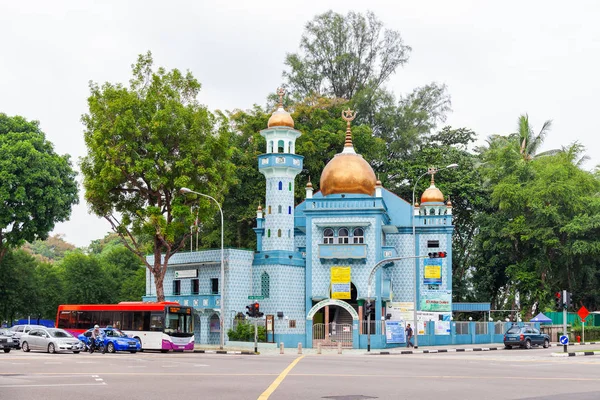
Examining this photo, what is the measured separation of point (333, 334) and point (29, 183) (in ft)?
77.1

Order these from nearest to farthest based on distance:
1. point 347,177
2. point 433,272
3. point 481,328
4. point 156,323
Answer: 1. point 156,323
2. point 347,177
3. point 481,328
4. point 433,272

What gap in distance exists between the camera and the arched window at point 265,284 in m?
56.1

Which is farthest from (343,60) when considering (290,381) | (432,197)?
(290,381)

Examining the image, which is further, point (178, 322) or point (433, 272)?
point (433, 272)

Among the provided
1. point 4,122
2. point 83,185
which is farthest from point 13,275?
point 83,185

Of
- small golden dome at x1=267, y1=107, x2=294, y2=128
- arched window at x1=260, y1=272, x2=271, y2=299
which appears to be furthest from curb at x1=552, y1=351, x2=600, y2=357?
small golden dome at x1=267, y1=107, x2=294, y2=128

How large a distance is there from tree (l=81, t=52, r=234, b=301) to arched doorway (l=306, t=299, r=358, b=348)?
9.67m

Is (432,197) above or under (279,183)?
under

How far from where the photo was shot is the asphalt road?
59.2ft

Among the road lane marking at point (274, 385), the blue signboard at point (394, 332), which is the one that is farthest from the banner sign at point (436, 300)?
the road lane marking at point (274, 385)

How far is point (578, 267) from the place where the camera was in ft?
218

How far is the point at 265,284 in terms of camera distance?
185 ft

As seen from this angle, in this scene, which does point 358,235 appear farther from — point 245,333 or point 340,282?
point 245,333

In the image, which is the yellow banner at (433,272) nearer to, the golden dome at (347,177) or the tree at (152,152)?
the golden dome at (347,177)
